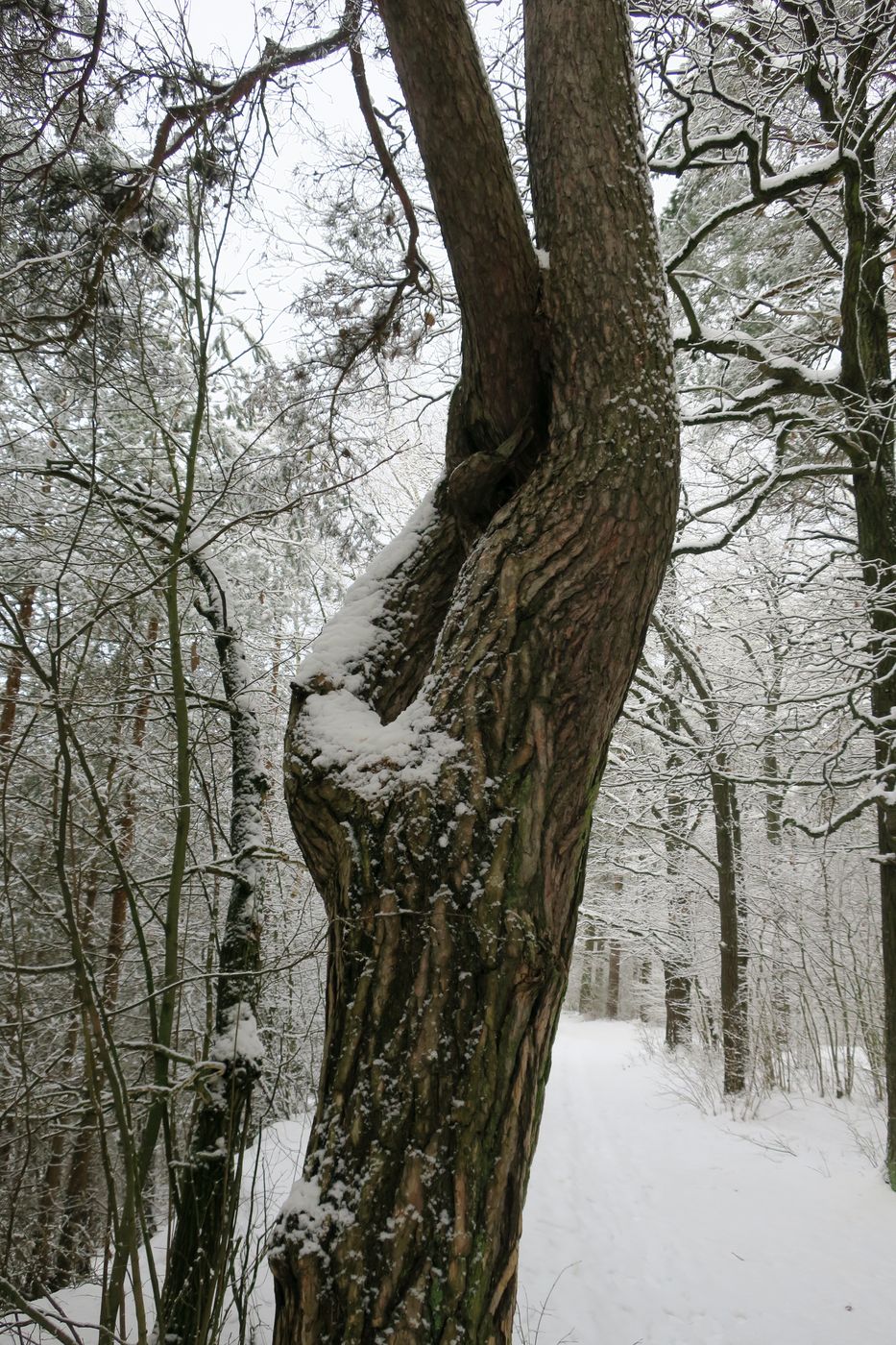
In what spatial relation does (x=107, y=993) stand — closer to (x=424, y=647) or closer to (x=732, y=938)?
(x=424, y=647)

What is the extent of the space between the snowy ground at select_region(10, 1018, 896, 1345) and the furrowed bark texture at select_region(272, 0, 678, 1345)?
61.8 inches

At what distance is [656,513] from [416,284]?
2582 mm

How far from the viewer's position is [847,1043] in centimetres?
632

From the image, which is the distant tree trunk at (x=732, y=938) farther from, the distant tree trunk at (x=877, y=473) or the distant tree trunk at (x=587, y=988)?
the distant tree trunk at (x=587, y=988)

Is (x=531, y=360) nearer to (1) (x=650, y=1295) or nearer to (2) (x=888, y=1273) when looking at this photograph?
(1) (x=650, y=1295)

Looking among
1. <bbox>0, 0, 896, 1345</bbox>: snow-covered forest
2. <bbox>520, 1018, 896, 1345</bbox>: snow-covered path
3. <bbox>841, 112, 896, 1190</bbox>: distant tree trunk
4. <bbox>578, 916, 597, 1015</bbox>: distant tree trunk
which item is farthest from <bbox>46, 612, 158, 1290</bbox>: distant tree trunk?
<bbox>578, 916, 597, 1015</bbox>: distant tree trunk

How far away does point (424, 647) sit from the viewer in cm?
193

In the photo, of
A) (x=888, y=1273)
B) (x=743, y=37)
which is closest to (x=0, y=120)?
(x=743, y=37)

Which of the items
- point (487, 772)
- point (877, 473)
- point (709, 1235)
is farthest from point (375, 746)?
point (877, 473)

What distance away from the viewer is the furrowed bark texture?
1128 millimetres

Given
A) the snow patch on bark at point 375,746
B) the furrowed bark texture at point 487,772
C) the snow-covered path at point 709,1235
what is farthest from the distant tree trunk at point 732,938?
the snow patch on bark at point 375,746

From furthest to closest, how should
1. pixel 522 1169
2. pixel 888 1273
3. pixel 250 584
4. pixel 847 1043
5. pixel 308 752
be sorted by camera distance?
pixel 847 1043 → pixel 250 584 → pixel 888 1273 → pixel 308 752 → pixel 522 1169

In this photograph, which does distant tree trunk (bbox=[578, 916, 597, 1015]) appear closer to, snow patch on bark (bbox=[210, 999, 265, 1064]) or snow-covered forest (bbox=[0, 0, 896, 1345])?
snow-covered forest (bbox=[0, 0, 896, 1345])

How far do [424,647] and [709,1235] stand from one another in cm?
435
